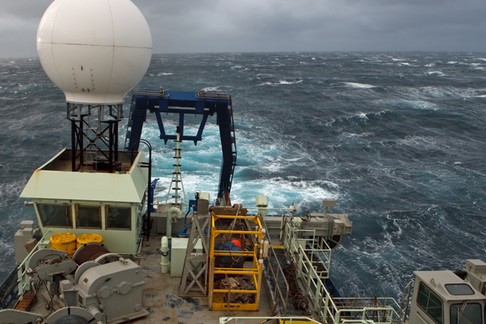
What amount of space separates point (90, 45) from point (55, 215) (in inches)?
218

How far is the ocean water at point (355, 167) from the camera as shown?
2848 centimetres

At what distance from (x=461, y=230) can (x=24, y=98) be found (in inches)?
3238

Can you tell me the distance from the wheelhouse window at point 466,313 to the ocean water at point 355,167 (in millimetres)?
14492

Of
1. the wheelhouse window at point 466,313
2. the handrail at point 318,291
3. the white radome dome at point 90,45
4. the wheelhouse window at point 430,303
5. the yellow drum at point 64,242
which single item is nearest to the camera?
the wheelhouse window at point 466,313

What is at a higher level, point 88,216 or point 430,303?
point 88,216

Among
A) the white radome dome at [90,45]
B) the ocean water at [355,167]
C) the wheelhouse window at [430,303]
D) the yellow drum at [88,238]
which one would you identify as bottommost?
the ocean water at [355,167]

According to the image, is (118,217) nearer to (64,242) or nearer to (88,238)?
(88,238)

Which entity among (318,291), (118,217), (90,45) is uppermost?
(90,45)

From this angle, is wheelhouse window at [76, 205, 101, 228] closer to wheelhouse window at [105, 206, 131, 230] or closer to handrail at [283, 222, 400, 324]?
wheelhouse window at [105, 206, 131, 230]

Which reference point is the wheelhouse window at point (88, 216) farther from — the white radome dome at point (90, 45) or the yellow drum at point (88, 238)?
the white radome dome at point (90, 45)

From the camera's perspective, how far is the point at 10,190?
3644cm

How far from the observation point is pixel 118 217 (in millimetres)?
14258

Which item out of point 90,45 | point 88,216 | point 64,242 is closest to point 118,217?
point 88,216

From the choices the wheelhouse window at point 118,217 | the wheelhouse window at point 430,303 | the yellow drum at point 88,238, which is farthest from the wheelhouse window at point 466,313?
the yellow drum at point 88,238
